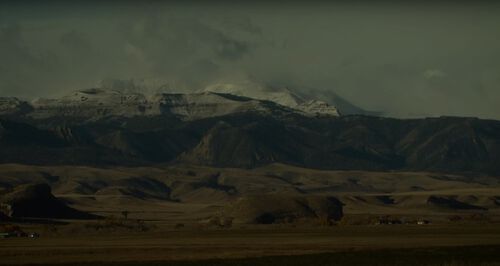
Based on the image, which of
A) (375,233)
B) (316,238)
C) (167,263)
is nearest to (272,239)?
(316,238)

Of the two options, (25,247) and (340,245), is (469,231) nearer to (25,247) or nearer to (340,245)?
(340,245)

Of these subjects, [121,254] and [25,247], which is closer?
[121,254]

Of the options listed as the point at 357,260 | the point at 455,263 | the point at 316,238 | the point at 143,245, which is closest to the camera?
the point at 455,263

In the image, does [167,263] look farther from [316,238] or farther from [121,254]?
[316,238]

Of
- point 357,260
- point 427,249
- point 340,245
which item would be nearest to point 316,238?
point 340,245

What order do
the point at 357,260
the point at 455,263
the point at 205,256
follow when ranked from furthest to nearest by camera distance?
1. the point at 205,256
2. the point at 357,260
3. the point at 455,263

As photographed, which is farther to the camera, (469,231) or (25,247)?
(469,231)
